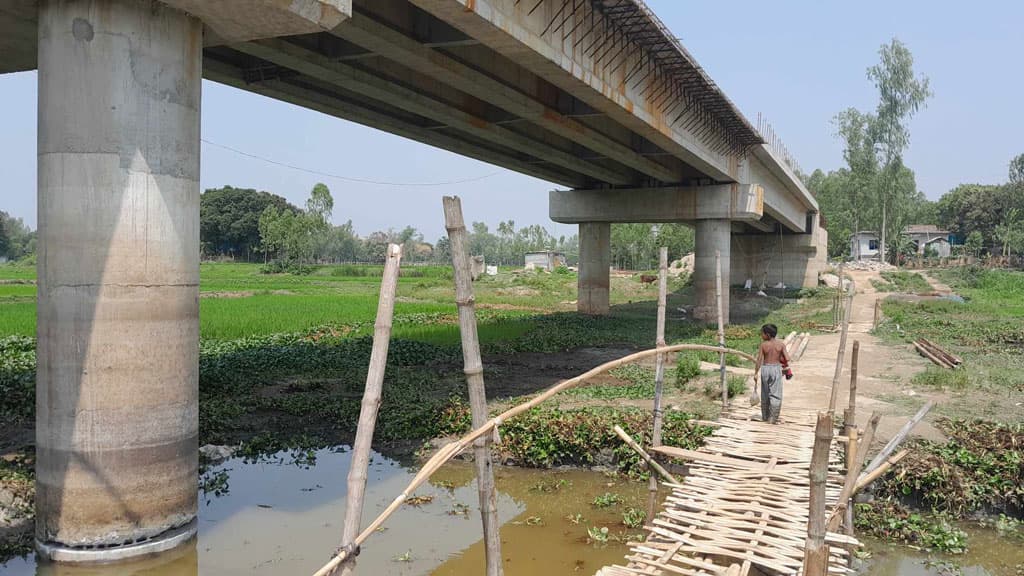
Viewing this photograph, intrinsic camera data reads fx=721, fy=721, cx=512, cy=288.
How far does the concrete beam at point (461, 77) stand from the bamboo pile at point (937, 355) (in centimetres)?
932

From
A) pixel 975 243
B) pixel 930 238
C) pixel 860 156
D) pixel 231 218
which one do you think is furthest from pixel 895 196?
pixel 231 218

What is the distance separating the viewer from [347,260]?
4215 inches

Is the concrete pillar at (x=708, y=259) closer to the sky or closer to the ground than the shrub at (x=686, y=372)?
closer to the sky

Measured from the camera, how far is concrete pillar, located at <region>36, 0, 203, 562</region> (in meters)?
6.45

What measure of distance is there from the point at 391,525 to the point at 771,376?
5.03 metres

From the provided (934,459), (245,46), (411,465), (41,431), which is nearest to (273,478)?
(411,465)

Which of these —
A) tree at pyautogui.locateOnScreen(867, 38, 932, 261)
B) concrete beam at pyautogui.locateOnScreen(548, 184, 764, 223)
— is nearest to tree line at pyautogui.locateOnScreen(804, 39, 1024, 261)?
tree at pyautogui.locateOnScreen(867, 38, 932, 261)

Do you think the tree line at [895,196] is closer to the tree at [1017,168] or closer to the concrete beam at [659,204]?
the tree at [1017,168]

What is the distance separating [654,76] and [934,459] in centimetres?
1092

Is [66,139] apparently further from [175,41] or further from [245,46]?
[245,46]

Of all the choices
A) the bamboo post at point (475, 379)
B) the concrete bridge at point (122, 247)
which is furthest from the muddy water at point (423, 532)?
the bamboo post at point (475, 379)

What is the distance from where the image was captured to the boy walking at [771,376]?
918 centimetres

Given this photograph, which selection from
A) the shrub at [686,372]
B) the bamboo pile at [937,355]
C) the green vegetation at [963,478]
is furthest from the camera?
the bamboo pile at [937,355]

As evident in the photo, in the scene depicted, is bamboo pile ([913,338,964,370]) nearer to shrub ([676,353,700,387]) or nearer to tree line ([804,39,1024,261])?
shrub ([676,353,700,387])
